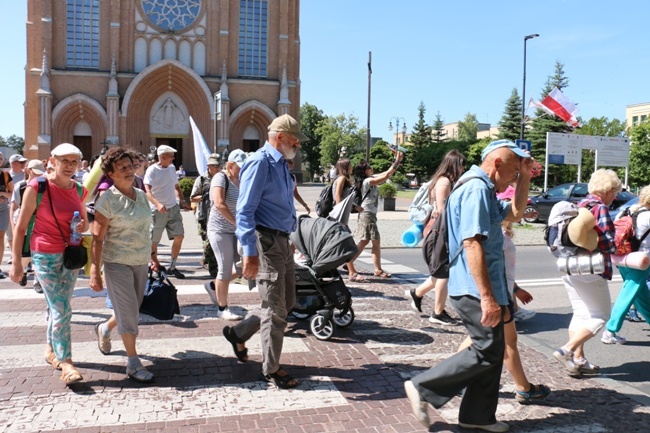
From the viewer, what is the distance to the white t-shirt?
888 centimetres

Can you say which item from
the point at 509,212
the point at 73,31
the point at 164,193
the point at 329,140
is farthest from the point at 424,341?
the point at 329,140

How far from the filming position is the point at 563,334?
6484mm

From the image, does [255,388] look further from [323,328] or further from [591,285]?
[591,285]

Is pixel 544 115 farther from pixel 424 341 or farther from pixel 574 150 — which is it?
pixel 424 341

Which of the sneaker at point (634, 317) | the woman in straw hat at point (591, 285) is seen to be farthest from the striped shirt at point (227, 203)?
the sneaker at point (634, 317)

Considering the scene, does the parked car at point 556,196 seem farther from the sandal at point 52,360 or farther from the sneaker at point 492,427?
the sandal at point 52,360

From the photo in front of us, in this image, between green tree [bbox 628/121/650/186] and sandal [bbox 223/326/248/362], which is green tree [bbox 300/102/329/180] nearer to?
green tree [bbox 628/121/650/186]

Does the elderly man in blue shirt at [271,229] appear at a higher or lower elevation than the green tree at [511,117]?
lower

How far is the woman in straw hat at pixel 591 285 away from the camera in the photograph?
4930 millimetres

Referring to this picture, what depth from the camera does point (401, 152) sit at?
7.93m

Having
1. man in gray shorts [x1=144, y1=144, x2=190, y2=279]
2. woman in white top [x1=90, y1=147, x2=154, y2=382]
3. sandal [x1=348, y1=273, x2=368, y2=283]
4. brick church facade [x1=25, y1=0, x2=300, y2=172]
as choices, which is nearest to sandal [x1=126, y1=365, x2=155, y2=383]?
woman in white top [x1=90, y1=147, x2=154, y2=382]

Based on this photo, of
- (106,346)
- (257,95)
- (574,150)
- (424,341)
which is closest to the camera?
(106,346)

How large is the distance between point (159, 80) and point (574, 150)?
1131 inches

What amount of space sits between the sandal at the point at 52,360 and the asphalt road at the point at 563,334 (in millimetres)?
4528
